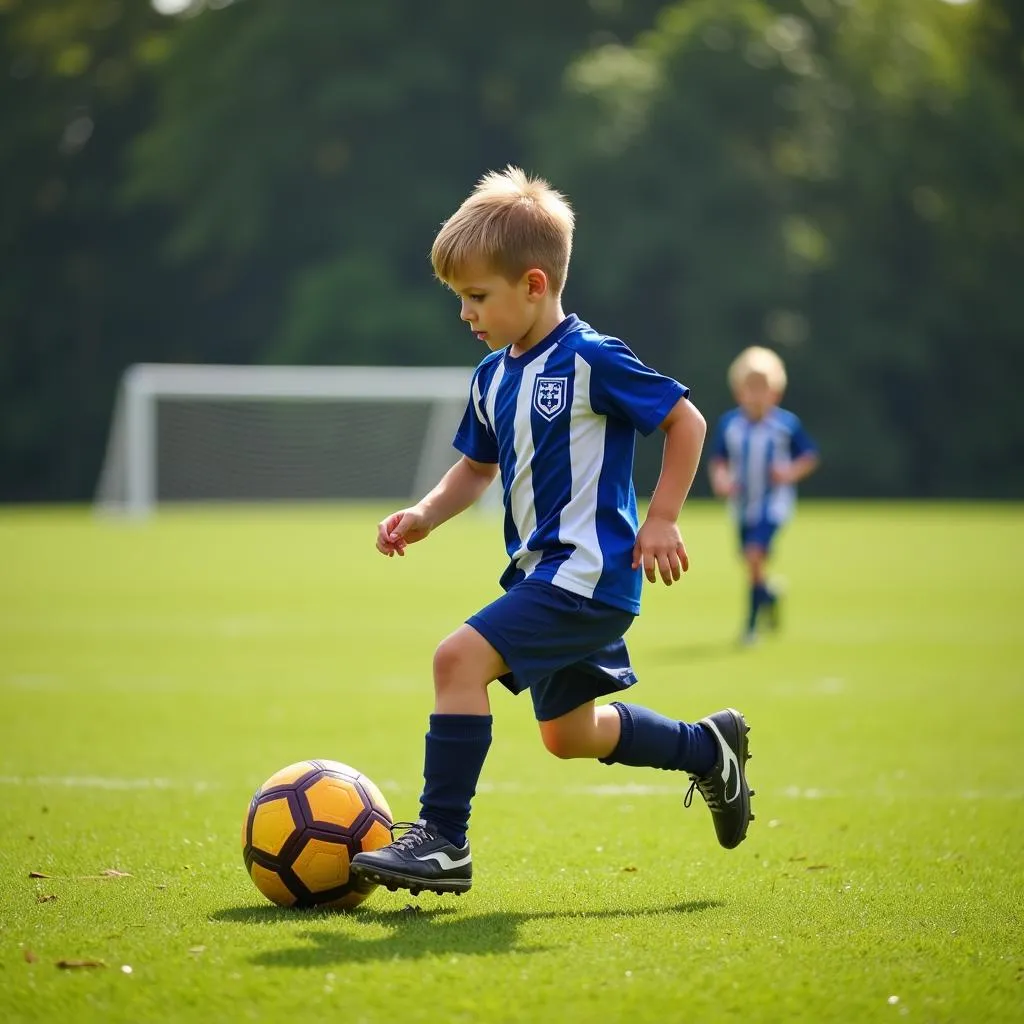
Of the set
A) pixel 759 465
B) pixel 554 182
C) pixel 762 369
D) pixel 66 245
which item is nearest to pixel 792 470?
pixel 759 465

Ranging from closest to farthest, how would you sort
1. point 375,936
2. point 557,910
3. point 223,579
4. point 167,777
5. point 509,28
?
point 375,936 < point 557,910 < point 167,777 < point 223,579 < point 509,28

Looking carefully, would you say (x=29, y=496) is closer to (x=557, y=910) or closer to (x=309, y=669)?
(x=309, y=669)

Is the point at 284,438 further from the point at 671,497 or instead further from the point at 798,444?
the point at 671,497

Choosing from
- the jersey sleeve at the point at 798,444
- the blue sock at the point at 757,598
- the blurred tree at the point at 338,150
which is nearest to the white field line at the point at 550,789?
the blue sock at the point at 757,598

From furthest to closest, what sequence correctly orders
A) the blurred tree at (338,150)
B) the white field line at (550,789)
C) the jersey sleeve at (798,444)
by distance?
the blurred tree at (338,150), the jersey sleeve at (798,444), the white field line at (550,789)

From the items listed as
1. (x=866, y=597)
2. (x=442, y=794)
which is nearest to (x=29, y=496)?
(x=866, y=597)

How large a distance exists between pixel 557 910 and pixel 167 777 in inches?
107

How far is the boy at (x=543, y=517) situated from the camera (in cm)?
420

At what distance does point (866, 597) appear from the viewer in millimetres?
15258

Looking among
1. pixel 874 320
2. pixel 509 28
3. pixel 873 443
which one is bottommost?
pixel 873 443

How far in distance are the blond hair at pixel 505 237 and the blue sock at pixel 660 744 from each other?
1.26 m

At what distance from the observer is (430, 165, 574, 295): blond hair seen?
4.39 m

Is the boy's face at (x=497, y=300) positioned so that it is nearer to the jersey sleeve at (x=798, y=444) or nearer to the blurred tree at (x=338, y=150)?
the jersey sleeve at (x=798, y=444)

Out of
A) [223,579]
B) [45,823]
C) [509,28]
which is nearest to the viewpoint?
[45,823]
